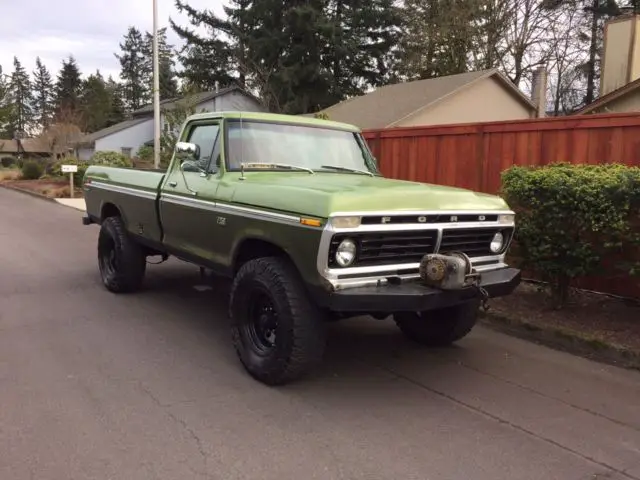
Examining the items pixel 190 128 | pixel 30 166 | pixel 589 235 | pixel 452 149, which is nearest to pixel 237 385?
pixel 190 128

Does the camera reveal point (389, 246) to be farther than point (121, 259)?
No

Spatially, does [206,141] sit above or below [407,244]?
above

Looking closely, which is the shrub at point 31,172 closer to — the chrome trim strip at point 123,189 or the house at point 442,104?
the house at point 442,104

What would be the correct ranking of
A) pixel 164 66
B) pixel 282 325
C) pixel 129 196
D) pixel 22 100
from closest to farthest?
pixel 282 325, pixel 129 196, pixel 164 66, pixel 22 100

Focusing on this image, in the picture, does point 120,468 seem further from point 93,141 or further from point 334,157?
point 93,141

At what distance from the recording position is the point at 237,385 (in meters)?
4.37

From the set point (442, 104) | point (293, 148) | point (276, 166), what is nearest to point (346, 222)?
point (276, 166)

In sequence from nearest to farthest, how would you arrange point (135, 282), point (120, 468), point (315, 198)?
point (120, 468), point (315, 198), point (135, 282)

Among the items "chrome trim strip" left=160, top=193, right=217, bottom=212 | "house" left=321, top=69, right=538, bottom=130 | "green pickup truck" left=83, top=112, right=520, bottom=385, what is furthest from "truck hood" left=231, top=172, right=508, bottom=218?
"house" left=321, top=69, right=538, bottom=130

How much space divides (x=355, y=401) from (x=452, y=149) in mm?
5058

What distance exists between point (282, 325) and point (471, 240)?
163 centimetres

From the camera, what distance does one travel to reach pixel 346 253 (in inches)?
155

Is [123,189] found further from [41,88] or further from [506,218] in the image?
[41,88]

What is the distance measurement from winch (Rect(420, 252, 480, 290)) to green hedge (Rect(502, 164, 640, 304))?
1852mm
